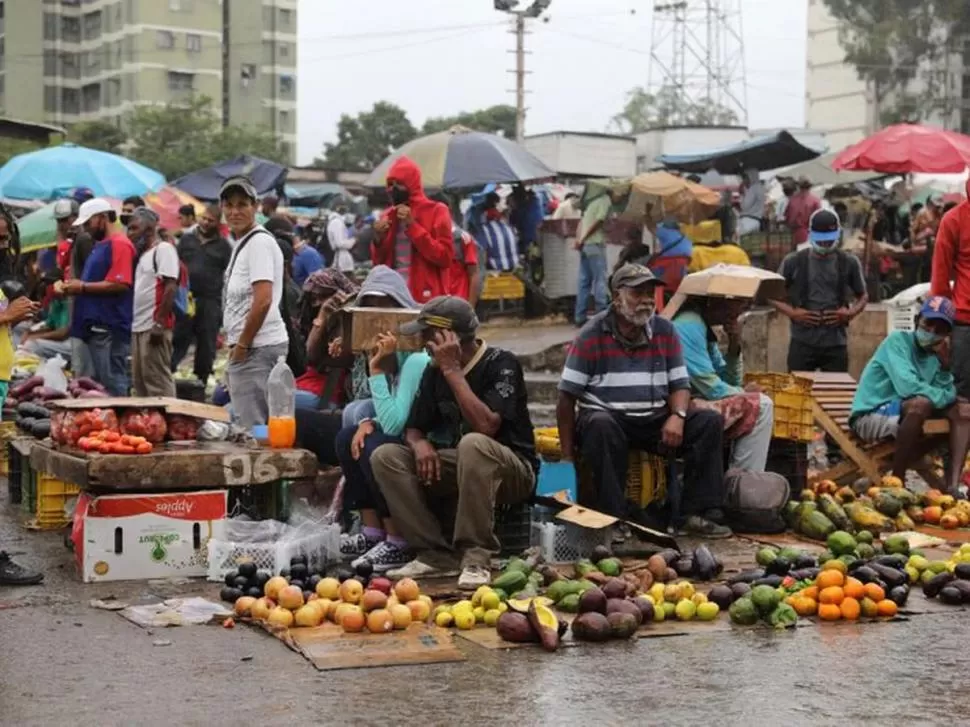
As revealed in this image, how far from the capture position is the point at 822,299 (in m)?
12.0

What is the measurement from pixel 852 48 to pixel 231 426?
5812cm

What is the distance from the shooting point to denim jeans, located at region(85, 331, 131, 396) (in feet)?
39.2

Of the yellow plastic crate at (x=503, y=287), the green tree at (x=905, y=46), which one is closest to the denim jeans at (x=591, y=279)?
the yellow plastic crate at (x=503, y=287)

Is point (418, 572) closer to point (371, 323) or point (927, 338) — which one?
point (371, 323)

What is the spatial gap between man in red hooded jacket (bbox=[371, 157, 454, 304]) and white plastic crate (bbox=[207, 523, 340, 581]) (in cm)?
352

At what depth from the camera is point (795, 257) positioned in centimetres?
1220

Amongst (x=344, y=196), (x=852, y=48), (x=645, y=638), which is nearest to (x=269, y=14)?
(x=852, y=48)

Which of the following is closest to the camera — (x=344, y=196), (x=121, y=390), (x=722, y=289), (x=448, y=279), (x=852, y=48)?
(x=722, y=289)

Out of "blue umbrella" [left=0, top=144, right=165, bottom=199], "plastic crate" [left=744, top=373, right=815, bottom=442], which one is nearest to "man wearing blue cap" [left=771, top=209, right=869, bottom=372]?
"plastic crate" [left=744, top=373, right=815, bottom=442]

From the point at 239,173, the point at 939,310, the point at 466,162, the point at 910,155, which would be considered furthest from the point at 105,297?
the point at 910,155

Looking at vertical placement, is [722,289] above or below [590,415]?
above

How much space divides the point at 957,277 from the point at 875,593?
13.1 ft

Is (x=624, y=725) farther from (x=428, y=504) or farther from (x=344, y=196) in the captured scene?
(x=344, y=196)

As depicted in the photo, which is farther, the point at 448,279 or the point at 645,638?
the point at 448,279
